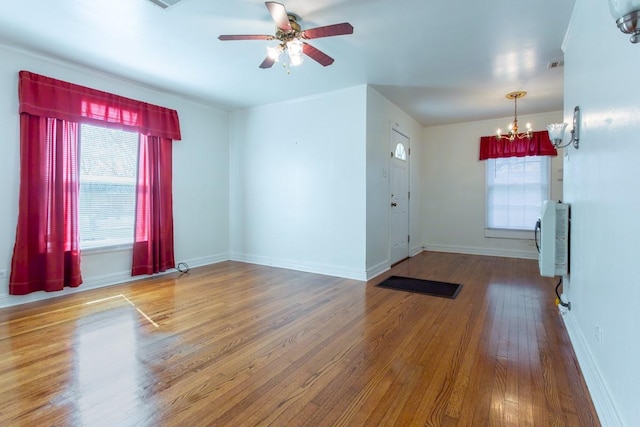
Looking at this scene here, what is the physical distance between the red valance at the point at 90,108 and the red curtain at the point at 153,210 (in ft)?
0.69

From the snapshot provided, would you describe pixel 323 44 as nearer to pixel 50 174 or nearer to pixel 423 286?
pixel 423 286

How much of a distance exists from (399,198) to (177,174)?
11.9ft

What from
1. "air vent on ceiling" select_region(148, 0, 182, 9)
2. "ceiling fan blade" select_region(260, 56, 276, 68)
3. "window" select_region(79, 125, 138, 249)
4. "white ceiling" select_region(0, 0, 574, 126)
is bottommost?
"window" select_region(79, 125, 138, 249)

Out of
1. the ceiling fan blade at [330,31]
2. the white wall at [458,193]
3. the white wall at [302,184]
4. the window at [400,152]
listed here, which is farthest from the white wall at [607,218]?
the white wall at [458,193]

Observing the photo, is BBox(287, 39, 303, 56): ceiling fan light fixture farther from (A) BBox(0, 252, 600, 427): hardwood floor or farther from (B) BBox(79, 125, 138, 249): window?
(B) BBox(79, 125, 138, 249): window

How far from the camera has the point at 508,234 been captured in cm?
588

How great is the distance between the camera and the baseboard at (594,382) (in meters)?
1.45

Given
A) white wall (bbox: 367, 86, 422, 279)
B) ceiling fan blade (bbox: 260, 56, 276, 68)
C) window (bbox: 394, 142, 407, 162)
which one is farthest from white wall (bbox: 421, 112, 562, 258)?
ceiling fan blade (bbox: 260, 56, 276, 68)

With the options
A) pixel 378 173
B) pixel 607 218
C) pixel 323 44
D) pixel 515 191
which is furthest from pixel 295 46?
pixel 515 191

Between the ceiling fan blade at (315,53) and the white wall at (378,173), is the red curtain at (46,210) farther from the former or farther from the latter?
the white wall at (378,173)

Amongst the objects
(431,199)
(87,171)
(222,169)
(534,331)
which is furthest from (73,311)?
(431,199)

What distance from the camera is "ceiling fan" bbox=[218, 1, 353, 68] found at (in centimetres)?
233

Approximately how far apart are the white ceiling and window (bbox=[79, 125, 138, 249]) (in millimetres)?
821

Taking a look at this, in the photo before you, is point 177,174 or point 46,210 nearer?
point 46,210
